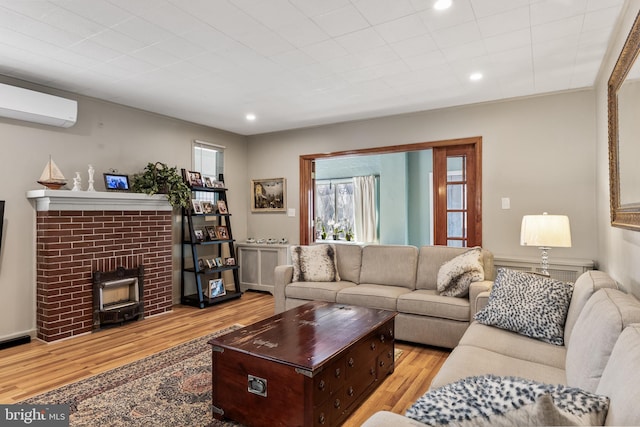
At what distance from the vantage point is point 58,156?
12.2 ft

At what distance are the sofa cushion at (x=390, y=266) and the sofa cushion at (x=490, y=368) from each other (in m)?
1.87

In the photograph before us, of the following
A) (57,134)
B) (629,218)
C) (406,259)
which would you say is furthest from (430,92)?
(57,134)

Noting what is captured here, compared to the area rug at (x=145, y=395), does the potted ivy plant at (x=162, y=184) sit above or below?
above

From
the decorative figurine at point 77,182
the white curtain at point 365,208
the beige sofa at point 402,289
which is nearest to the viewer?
the beige sofa at point 402,289

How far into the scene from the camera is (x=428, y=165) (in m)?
6.73

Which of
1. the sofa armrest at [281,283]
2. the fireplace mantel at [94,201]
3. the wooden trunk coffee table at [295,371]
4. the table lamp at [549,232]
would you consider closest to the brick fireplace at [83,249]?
the fireplace mantel at [94,201]

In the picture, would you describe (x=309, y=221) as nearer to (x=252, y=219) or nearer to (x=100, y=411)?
(x=252, y=219)

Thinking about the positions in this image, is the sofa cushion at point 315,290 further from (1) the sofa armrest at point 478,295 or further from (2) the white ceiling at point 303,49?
(2) the white ceiling at point 303,49

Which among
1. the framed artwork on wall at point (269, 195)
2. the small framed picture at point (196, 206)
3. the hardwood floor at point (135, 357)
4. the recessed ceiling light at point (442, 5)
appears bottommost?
the hardwood floor at point (135, 357)

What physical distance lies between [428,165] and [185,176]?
425 cm

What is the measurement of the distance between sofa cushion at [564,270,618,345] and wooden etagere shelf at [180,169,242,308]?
3.93m

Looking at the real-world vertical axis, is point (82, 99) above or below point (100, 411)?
above

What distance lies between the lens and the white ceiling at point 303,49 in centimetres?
225

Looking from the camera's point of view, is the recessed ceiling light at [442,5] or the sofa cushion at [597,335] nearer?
the sofa cushion at [597,335]
